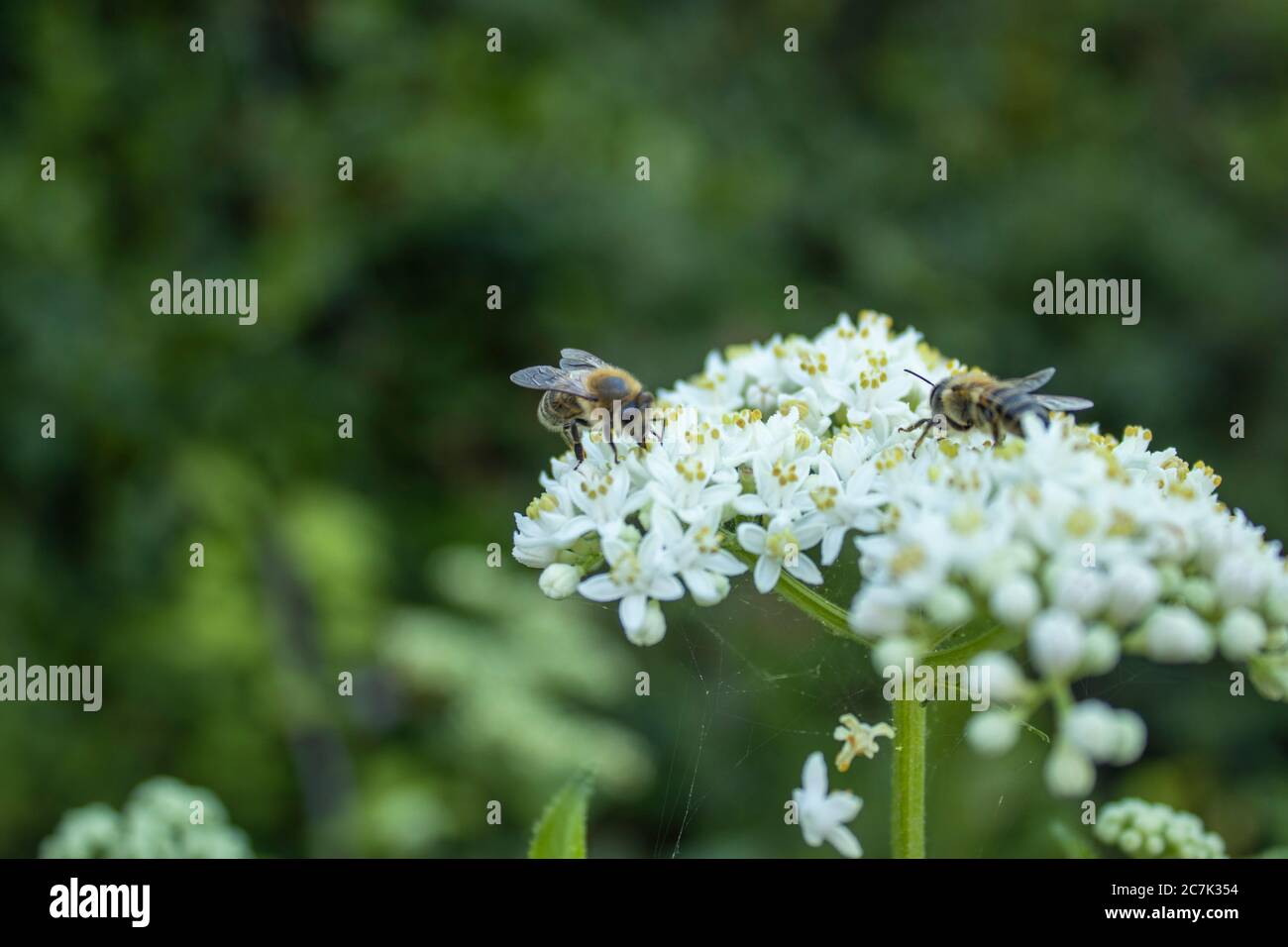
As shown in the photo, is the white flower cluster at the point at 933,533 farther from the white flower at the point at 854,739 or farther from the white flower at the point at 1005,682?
the white flower at the point at 854,739

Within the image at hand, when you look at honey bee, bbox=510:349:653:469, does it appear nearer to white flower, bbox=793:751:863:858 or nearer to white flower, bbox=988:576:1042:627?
white flower, bbox=793:751:863:858

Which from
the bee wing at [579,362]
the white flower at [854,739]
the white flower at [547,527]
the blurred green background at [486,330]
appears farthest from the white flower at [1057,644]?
the blurred green background at [486,330]

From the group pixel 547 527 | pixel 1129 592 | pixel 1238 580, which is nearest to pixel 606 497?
pixel 547 527

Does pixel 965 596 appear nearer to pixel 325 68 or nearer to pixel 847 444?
pixel 847 444

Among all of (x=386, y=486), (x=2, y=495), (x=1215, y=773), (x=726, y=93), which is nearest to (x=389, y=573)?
(x=386, y=486)

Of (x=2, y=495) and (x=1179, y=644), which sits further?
(x=2, y=495)
